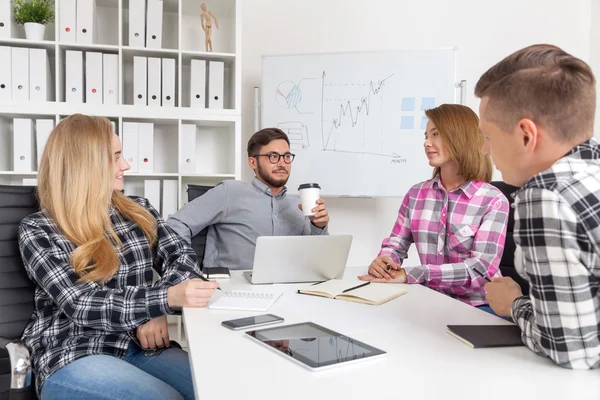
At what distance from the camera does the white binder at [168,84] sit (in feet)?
9.87

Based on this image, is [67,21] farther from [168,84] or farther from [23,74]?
[168,84]

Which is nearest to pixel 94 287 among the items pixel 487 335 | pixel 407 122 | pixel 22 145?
pixel 487 335

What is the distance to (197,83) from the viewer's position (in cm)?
305

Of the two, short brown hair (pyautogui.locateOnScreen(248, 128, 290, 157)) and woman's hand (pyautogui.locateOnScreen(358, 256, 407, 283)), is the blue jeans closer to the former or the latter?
woman's hand (pyautogui.locateOnScreen(358, 256, 407, 283))

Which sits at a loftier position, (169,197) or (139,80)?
(139,80)

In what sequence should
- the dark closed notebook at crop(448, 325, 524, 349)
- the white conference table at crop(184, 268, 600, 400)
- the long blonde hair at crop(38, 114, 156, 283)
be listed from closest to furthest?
the white conference table at crop(184, 268, 600, 400) < the dark closed notebook at crop(448, 325, 524, 349) < the long blonde hair at crop(38, 114, 156, 283)

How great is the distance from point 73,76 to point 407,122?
193cm

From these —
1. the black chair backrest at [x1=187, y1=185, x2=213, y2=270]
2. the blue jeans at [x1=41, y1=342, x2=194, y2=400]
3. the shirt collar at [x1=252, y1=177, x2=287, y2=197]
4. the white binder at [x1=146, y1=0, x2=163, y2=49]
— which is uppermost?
the white binder at [x1=146, y1=0, x2=163, y2=49]

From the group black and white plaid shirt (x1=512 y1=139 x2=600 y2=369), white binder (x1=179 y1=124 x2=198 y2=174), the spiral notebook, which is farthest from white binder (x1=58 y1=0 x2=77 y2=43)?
black and white plaid shirt (x1=512 y1=139 x2=600 y2=369)

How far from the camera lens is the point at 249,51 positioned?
3.45 metres

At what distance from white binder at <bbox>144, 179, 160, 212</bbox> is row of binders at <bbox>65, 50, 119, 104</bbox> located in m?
0.49

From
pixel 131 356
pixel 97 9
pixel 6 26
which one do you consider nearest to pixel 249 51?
pixel 97 9

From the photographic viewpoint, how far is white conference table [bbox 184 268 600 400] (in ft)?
2.51

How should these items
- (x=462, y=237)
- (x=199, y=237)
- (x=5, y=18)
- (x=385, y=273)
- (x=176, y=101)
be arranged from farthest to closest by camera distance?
(x=176, y=101) < (x=5, y=18) < (x=199, y=237) < (x=462, y=237) < (x=385, y=273)
